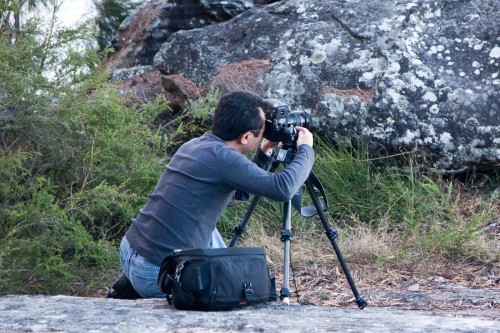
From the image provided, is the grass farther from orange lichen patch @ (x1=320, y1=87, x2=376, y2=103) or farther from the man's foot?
the man's foot

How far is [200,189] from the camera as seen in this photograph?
3.65m

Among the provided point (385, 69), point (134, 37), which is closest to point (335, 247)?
point (385, 69)

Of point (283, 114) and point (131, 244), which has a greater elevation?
point (283, 114)

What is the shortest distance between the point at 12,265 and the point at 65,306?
3.05ft

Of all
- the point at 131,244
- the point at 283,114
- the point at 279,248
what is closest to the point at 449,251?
the point at 279,248

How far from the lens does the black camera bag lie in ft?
10.7

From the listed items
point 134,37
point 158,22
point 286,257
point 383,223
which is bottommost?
point 383,223

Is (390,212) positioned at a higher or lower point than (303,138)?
lower

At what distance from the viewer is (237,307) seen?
340 centimetres

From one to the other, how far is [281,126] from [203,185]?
1.59 feet

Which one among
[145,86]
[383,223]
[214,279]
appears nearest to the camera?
[214,279]

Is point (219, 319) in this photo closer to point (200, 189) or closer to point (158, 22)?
point (200, 189)

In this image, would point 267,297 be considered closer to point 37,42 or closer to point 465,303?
point 465,303

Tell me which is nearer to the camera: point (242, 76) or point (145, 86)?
point (242, 76)
